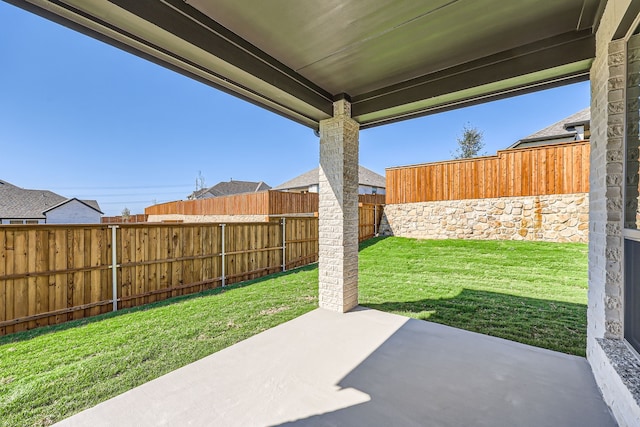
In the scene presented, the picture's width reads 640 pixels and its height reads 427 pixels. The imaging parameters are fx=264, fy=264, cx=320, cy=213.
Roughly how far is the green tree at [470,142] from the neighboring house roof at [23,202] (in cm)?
3339

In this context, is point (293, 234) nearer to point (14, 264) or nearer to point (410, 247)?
point (410, 247)

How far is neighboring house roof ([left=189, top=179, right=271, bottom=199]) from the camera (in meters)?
34.9

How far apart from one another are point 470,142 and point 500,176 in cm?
1471

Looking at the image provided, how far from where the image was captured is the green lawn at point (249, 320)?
2320 mm

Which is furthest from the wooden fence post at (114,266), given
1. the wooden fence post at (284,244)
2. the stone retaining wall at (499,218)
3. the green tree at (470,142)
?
the green tree at (470,142)

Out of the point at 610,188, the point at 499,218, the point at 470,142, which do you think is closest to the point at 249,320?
the point at 610,188

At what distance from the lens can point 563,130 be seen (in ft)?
39.0

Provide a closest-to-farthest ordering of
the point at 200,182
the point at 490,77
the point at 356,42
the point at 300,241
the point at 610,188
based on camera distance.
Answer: the point at 610,188 → the point at 356,42 → the point at 490,77 → the point at 300,241 → the point at 200,182

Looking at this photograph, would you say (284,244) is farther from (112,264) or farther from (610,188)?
(610,188)

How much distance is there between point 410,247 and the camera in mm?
9195

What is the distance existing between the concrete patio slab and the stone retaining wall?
7.07 m

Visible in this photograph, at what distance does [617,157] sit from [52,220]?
31103 millimetres

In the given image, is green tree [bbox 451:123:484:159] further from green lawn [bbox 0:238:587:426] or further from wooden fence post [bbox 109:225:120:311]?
wooden fence post [bbox 109:225:120:311]

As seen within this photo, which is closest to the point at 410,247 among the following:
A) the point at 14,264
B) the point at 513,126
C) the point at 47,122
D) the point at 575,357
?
the point at 575,357
